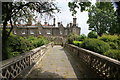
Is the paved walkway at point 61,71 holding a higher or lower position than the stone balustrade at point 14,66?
lower

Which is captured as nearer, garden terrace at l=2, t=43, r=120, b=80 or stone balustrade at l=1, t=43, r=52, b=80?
stone balustrade at l=1, t=43, r=52, b=80

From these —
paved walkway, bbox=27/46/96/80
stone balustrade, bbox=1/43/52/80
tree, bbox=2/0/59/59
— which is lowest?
paved walkway, bbox=27/46/96/80

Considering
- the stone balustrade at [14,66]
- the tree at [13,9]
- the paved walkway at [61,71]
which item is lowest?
the paved walkway at [61,71]

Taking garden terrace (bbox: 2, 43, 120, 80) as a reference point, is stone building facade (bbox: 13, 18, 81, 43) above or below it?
above

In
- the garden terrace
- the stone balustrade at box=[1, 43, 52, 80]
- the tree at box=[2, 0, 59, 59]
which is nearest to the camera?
the stone balustrade at box=[1, 43, 52, 80]

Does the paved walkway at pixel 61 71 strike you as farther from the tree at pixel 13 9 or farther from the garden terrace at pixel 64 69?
the tree at pixel 13 9

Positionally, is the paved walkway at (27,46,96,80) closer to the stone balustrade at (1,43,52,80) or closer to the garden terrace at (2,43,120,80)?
the garden terrace at (2,43,120,80)

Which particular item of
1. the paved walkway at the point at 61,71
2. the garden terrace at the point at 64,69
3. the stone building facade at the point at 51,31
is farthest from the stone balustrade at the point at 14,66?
the stone building facade at the point at 51,31

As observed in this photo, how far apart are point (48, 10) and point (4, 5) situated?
7.24 ft

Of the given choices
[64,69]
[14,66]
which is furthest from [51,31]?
[14,66]

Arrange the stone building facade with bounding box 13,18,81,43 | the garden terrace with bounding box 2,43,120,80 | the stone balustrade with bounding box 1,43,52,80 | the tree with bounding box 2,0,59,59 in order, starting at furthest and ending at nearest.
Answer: the stone building facade with bounding box 13,18,81,43, the tree with bounding box 2,0,59,59, the garden terrace with bounding box 2,43,120,80, the stone balustrade with bounding box 1,43,52,80

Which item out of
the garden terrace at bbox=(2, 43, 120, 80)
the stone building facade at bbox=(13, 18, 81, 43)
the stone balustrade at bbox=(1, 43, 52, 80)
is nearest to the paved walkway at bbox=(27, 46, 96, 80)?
the garden terrace at bbox=(2, 43, 120, 80)

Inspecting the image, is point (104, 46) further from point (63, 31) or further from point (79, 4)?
point (63, 31)

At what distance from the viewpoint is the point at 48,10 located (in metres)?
6.79
